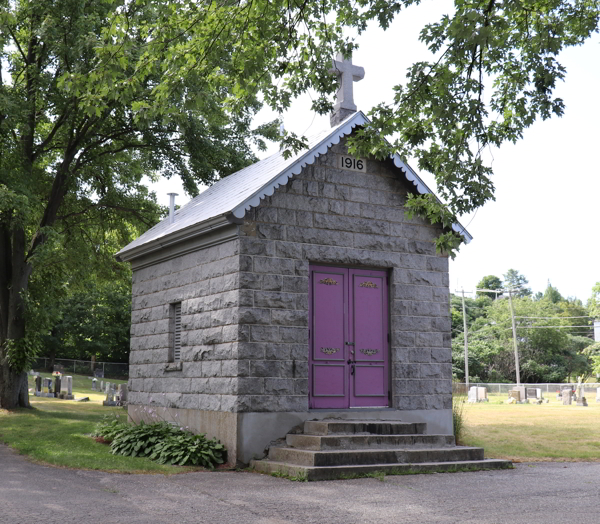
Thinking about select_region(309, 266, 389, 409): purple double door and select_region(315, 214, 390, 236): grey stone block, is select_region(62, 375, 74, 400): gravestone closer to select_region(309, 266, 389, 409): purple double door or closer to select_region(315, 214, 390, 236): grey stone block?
select_region(309, 266, 389, 409): purple double door

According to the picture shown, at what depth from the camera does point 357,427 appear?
1178cm

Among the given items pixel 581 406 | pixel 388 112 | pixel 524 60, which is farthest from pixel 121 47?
pixel 581 406

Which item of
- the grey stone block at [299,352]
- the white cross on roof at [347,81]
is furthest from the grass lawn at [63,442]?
the white cross on roof at [347,81]

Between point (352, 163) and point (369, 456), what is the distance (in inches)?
211

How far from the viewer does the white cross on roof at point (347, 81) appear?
1423 centimetres

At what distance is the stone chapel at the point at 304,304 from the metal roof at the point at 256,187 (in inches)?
1.5

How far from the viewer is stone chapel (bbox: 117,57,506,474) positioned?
464 inches

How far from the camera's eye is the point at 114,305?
55.5 m

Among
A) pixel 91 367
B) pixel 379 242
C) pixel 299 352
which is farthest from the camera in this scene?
pixel 91 367

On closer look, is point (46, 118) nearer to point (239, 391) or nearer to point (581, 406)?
point (239, 391)

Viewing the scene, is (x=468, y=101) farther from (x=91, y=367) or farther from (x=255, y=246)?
(x=91, y=367)

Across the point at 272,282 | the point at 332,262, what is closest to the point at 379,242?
the point at 332,262

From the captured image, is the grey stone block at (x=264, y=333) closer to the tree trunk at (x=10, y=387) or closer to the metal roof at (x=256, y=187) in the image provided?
the metal roof at (x=256, y=187)

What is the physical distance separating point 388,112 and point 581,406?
31.4 meters
